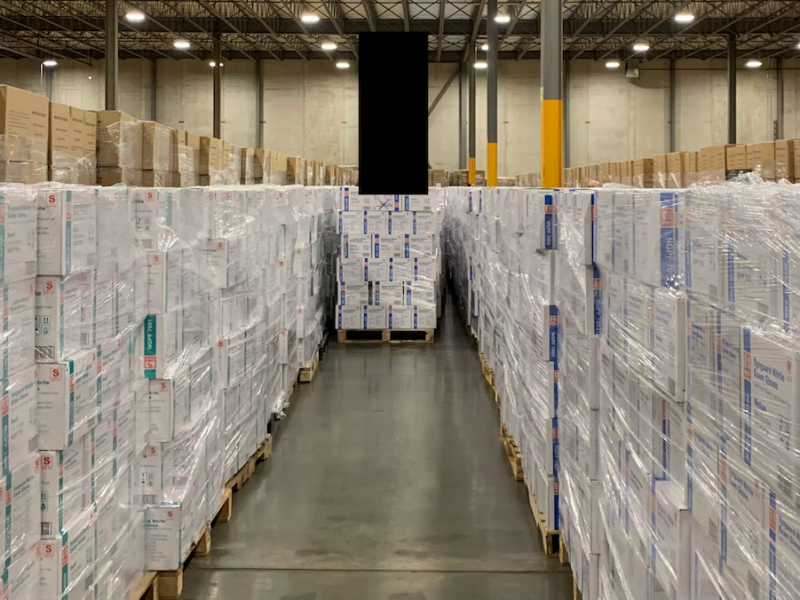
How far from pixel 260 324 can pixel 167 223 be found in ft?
7.56

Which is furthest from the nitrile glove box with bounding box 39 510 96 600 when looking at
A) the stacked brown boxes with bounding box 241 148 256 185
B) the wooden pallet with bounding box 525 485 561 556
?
the stacked brown boxes with bounding box 241 148 256 185

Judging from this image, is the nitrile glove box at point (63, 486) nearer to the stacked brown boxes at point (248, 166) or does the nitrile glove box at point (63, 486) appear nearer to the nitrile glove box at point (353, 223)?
the stacked brown boxes at point (248, 166)

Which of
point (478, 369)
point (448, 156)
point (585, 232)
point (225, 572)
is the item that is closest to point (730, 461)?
point (585, 232)

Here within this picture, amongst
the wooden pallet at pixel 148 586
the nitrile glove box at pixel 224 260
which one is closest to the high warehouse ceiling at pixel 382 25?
the nitrile glove box at pixel 224 260

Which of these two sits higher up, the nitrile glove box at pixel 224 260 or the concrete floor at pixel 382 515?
the nitrile glove box at pixel 224 260

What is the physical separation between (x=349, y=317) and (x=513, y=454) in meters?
5.82

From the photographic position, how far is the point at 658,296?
268 cm

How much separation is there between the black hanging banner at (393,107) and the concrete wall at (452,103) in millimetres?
19881

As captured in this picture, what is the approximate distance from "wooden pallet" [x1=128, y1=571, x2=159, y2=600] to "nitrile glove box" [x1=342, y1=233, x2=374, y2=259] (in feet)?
25.6

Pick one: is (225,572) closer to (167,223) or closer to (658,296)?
(167,223)

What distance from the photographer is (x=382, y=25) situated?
23.1 metres

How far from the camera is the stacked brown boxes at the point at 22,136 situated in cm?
466

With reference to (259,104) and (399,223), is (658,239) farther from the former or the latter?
(259,104)

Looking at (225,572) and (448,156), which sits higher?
(448,156)
